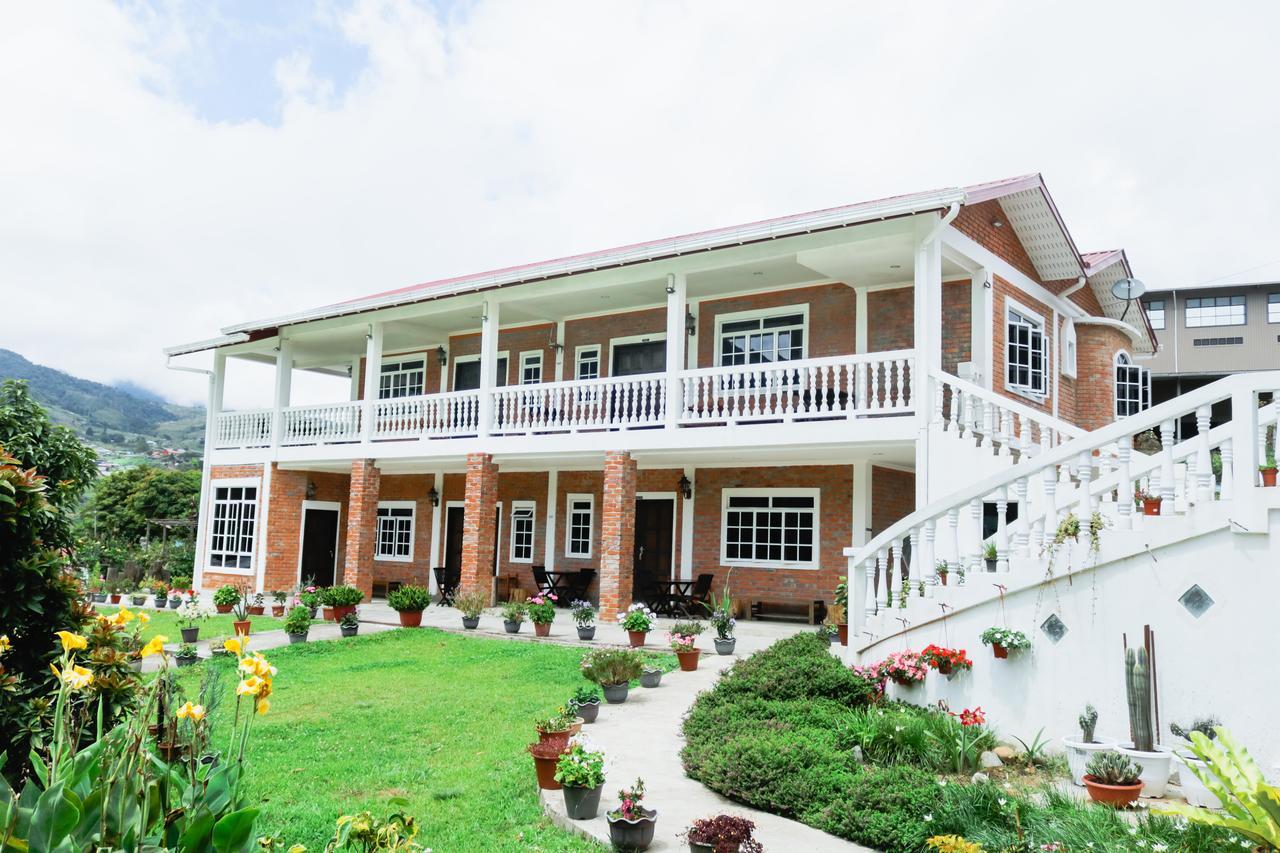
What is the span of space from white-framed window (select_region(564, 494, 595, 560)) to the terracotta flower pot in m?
13.8

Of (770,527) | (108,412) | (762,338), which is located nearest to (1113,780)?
(770,527)

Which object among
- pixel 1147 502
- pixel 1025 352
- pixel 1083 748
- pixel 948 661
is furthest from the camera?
pixel 1025 352

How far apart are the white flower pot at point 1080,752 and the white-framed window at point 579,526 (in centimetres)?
1323

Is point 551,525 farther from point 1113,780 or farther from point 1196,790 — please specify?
point 1196,790

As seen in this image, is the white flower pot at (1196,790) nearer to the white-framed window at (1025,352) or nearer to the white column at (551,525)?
the white-framed window at (1025,352)

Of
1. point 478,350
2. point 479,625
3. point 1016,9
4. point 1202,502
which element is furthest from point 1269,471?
point 478,350

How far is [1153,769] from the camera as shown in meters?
5.95

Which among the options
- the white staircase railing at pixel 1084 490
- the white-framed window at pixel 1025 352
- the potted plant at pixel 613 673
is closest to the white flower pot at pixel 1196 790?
the white staircase railing at pixel 1084 490

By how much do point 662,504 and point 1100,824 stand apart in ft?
43.3

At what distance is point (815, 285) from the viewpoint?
1600 cm

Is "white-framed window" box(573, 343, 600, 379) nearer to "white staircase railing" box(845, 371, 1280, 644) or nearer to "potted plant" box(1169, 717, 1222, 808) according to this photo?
"white staircase railing" box(845, 371, 1280, 644)

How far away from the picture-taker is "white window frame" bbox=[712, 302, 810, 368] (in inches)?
631

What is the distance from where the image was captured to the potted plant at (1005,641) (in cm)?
713

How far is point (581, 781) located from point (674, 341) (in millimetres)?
9582
